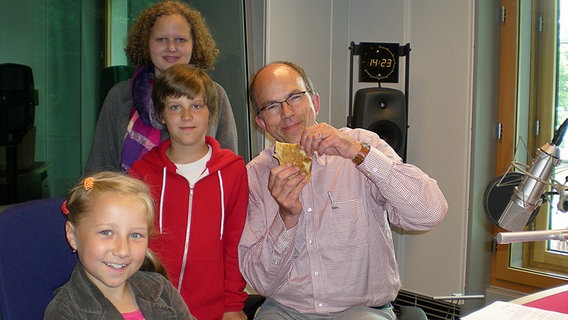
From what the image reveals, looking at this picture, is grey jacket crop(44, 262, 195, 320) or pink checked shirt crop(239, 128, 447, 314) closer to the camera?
grey jacket crop(44, 262, 195, 320)

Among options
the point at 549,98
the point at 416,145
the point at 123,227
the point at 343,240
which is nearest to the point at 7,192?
the point at 123,227

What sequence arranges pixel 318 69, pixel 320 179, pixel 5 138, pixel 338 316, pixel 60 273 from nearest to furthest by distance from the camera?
pixel 60 273
pixel 338 316
pixel 320 179
pixel 5 138
pixel 318 69

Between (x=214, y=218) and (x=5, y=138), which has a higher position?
(x=5, y=138)

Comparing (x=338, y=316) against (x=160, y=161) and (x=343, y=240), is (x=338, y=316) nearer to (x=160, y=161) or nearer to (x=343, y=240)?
(x=343, y=240)

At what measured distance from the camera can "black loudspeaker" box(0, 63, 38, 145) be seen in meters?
2.66

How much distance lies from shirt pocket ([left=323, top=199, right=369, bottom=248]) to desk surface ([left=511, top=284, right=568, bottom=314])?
2.01ft

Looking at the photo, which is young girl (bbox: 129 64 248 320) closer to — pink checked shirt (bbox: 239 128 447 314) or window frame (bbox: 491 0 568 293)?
pink checked shirt (bbox: 239 128 447 314)

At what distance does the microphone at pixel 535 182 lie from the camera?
1.30 metres

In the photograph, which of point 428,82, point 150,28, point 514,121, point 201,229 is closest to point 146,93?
point 150,28

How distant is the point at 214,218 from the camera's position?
208 centimetres

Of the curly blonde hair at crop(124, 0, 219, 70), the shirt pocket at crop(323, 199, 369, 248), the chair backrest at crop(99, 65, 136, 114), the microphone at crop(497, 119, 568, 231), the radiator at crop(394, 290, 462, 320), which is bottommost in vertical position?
the radiator at crop(394, 290, 462, 320)

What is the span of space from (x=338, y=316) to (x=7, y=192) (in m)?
1.73

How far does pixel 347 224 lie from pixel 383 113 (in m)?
2.27

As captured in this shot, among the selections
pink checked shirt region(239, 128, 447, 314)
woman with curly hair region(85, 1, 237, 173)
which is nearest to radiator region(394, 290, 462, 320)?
pink checked shirt region(239, 128, 447, 314)
